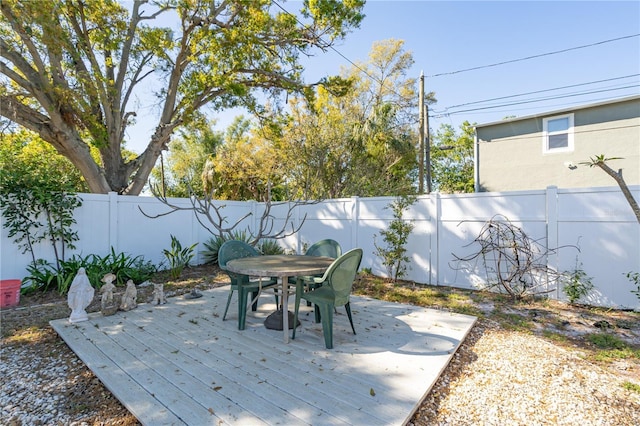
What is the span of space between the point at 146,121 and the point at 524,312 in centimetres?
1012

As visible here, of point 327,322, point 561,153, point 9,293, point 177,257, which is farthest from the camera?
point 561,153

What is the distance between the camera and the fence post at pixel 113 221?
581 centimetres

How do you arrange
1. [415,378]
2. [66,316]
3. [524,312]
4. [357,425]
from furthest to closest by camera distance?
[524,312] < [66,316] < [415,378] < [357,425]

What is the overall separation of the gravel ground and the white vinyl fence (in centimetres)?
112

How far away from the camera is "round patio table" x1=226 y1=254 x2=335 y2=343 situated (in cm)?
279

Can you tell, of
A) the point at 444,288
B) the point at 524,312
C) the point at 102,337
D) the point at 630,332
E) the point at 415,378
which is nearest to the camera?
the point at 415,378

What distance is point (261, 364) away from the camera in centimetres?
246

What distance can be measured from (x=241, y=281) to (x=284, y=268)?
680 mm

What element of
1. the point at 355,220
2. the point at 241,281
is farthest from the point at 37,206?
the point at 355,220

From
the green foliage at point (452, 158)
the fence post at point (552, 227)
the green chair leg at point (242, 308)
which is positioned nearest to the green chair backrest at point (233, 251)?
the green chair leg at point (242, 308)

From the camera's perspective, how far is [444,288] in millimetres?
5234

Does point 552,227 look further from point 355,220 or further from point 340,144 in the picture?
point 340,144

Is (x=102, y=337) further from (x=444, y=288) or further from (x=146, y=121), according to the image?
(x=146, y=121)

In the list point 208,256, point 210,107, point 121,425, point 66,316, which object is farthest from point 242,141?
point 121,425
